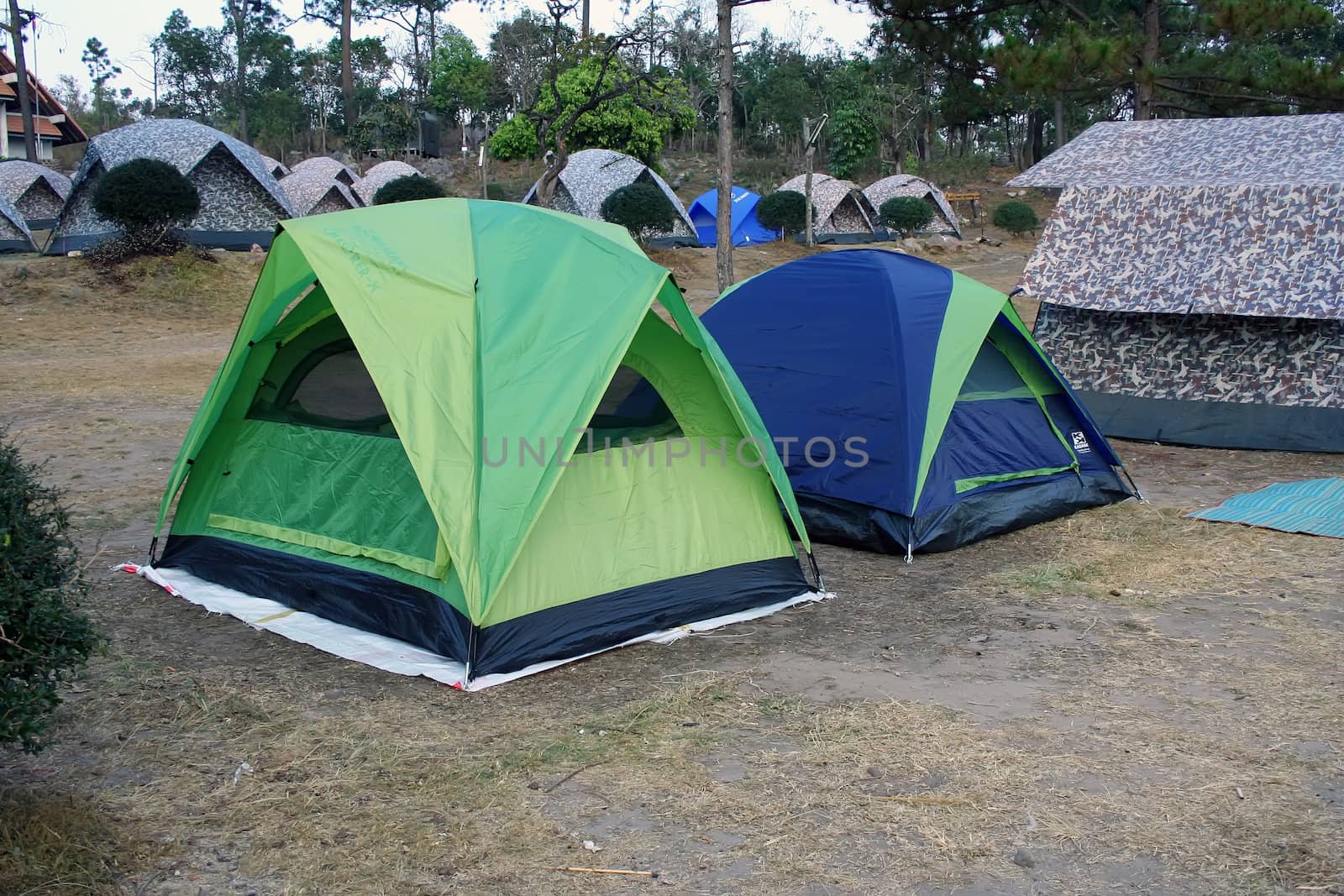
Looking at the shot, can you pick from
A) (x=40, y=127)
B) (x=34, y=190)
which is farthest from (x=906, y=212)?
(x=40, y=127)

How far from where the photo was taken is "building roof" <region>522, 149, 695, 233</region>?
26.0 m

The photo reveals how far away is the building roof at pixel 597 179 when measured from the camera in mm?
26031

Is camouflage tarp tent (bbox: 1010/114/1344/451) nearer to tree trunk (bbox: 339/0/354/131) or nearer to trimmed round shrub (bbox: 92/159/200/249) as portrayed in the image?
trimmed round shrub (bbox: 92/159/200/249)

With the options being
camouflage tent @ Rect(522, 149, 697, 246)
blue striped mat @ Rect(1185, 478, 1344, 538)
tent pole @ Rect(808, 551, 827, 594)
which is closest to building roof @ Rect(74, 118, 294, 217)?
camouflage tent @ Rect(522, 149, 697, 246)

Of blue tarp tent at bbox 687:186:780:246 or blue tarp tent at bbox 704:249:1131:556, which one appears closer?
blue tarp tent at bbox 704:249:1131:556

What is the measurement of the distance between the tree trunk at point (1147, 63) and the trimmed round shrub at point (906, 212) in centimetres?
1253

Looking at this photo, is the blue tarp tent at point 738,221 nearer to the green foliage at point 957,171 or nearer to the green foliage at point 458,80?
the green foliage at point 957,171

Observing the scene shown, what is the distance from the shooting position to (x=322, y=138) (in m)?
46.2

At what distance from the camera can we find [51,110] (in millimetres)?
44844

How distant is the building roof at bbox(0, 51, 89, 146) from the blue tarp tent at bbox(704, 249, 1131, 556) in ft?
136

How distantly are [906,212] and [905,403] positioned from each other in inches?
955

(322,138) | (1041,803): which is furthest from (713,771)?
(322,138)

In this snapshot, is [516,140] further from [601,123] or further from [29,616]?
[29,616]

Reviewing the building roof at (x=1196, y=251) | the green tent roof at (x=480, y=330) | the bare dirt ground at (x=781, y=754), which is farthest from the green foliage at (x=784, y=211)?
Answer: the green tent roof at (x=480, y=330)
